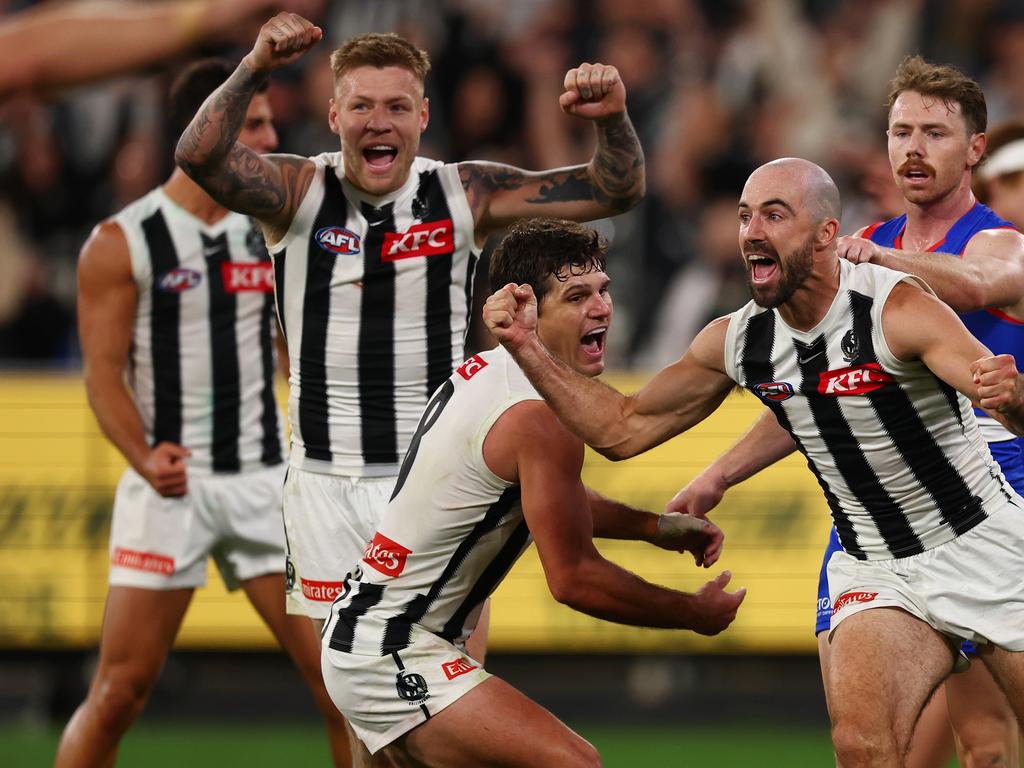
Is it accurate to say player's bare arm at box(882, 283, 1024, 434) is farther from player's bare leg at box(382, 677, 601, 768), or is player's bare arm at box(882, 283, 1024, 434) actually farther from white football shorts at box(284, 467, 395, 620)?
white football shorts at box(284, 467, 395, 620)

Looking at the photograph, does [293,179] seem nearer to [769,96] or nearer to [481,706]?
[481,706]

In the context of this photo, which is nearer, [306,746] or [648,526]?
[648,526]

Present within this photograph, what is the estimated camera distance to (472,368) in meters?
3.87

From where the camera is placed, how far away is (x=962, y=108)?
172 inches

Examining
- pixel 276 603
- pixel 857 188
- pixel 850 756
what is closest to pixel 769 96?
pixel 857 188

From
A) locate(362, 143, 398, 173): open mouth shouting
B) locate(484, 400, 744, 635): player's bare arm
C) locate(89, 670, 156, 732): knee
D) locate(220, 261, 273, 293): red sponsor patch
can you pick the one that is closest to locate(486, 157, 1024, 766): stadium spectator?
locate(484, 400, 744, 635): player's bare arm

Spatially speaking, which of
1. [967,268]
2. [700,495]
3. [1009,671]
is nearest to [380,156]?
[700,495]

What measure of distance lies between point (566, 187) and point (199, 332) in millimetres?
1658

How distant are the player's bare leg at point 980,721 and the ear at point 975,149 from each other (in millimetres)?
1544

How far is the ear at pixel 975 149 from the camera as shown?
14.4ft

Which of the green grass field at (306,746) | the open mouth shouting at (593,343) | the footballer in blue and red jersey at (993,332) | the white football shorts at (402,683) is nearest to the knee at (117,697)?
the green grass field at (306,746)

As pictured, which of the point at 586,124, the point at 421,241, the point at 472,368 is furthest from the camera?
the point at 586,124

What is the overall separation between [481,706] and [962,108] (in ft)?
7.45

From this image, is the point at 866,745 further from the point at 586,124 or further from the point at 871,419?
the point at 586,124
